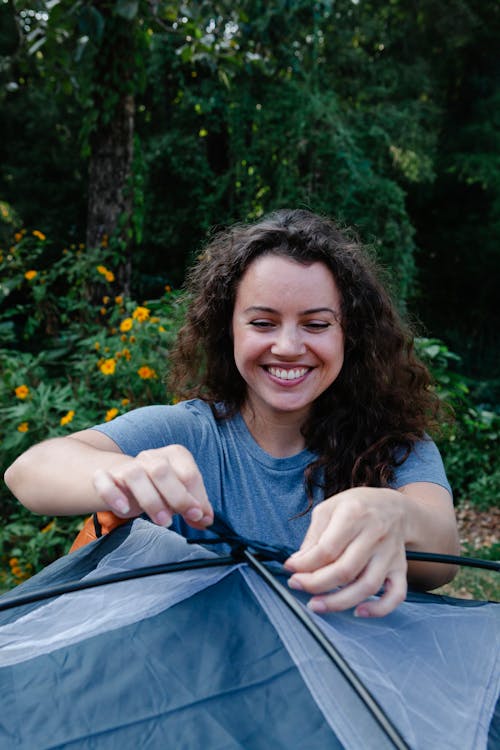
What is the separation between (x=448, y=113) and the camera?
10.6 metres

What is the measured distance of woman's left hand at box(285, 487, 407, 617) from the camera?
74 centimetres

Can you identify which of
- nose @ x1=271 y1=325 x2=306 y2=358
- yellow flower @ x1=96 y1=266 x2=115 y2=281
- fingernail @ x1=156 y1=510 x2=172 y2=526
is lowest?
fingernail @ x1=156 y1=510 x2=172 y2=526

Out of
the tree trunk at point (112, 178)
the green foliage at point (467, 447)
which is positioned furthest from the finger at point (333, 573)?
the tree trunk at point (112, 178)

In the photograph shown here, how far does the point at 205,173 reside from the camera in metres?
7.70

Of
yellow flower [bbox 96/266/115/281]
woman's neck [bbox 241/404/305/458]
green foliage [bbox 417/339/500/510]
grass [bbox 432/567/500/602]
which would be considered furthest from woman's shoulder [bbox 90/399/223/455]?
green foliage [bbox 417/339/500/510]

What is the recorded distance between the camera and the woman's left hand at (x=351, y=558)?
74cm

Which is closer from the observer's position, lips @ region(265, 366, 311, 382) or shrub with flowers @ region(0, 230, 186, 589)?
lips @ region(265, 366, 311, 382)

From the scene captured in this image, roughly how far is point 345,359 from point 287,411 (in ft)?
0.74

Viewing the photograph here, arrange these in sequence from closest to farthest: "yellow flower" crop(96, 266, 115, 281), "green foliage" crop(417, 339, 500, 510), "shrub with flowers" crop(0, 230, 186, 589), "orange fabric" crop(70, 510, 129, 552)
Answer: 1. "orange fabric" crop(70, 510, 129, 552)
2. "shrub with flowers" crop(0, 230, 186, 589)
3. "yellow flower" crop(96, 266, 115, 281)
4. "green foliage" crop(417, 339, 500, 510)

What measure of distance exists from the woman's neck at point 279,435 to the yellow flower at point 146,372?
1438 mm

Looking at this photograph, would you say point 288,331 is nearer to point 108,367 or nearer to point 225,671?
point 225,671

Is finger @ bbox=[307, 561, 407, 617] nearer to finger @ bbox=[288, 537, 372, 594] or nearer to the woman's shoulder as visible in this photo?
finger @ bbox=[288, 537, 372, 594]

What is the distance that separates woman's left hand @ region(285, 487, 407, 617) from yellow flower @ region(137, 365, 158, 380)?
2.18 m

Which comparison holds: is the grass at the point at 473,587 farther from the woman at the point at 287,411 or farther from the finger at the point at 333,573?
the finger at the point at 333,573
